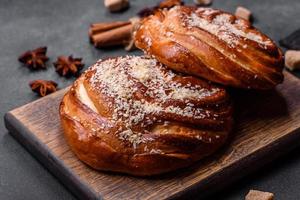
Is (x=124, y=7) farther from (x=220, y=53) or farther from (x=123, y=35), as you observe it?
(x=220, y=53)

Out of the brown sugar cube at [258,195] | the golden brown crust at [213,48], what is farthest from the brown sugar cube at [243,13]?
the brown sugar cube at [258,195]

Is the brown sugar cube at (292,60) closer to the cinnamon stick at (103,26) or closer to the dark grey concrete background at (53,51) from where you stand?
the dark grey concrete background at (53,51)

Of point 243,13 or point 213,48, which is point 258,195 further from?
point 243,13

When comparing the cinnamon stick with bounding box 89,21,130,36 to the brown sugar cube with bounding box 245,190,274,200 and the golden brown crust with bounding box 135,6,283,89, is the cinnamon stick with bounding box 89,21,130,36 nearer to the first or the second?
the golden brown crust with bounding box 135,6,283,89

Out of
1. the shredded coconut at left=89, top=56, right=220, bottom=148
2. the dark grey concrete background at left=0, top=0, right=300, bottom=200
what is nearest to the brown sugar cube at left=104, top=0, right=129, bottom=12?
the dark grey concrete background at left=0, top=0, right=300, bottom=200

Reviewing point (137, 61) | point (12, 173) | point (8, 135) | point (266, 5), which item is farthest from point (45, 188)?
point (266, 5)

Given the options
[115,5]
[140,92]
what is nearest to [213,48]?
[140,92]

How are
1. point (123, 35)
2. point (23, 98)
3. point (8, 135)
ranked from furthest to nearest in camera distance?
point (123, 35)
point (23, 98)
point (8, 135)

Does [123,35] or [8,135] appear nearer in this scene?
[8,135]
